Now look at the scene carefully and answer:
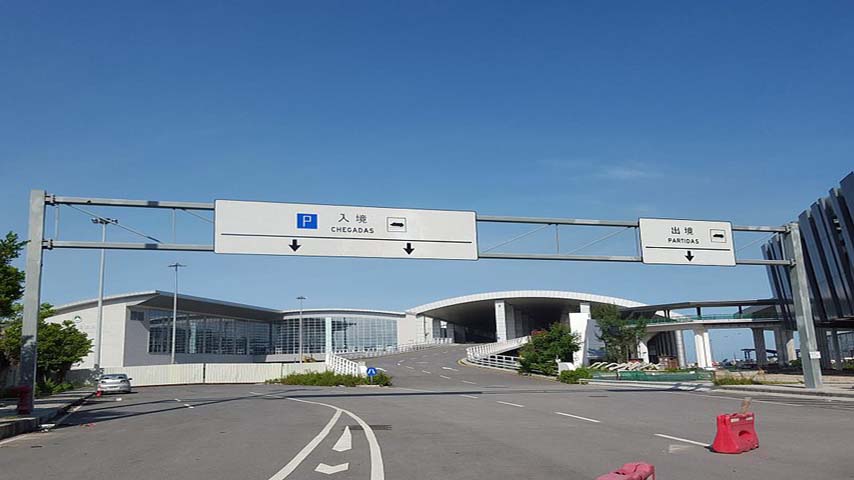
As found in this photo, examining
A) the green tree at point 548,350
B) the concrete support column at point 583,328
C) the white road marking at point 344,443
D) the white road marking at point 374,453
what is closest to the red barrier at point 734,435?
the white road marking at point 374,453

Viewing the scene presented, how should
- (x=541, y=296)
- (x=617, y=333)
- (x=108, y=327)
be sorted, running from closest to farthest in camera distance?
1. (x=617, y=333)
2. (x=108, y=327)
3. (x=541, y=296)

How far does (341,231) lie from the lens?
2311cm

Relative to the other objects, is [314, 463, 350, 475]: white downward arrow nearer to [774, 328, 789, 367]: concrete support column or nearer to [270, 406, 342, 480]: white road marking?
[270, 406, 342, 480]: white road marking

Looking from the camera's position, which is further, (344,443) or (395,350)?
(395,350)

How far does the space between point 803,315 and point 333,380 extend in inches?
1161

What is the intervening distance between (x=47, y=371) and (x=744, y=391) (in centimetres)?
4130

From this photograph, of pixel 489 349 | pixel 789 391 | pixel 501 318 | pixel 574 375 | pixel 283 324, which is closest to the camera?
pixel 789 391

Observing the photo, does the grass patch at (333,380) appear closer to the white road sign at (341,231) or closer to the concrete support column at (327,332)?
the white road sign at (341,231)

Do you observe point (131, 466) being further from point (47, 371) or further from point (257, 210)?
point (47, 371)

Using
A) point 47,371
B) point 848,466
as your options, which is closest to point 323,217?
point 848,466

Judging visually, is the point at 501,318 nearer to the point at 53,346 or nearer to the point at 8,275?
the point at 53,346

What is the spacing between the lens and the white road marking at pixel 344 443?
11.1m

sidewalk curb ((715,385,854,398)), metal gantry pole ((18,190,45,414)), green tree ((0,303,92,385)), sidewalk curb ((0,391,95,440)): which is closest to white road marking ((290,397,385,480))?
sidewalk curb ((0,391,95,440))

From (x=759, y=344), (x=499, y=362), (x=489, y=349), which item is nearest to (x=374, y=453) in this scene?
(x=499, y=362)
